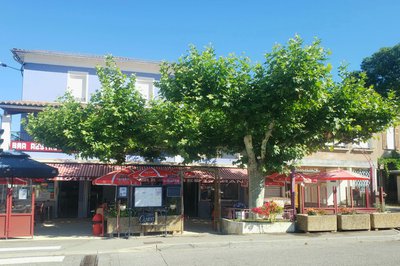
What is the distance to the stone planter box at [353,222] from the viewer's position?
15.0 metres

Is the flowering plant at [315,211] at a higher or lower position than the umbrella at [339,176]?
lower

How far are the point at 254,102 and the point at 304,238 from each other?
4.86 metres

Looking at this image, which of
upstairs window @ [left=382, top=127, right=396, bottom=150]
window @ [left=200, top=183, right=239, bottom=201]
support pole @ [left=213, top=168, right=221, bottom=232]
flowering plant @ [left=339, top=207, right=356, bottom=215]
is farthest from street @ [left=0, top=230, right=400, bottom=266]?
upstairs window @ [left=382, top=127, right=396, bottom=150]

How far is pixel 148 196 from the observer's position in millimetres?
14516

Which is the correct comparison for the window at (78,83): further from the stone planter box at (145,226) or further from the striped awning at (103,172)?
the stone planter box at (145,226)

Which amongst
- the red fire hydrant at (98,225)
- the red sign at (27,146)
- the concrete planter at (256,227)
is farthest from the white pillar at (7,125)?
the concrete planter at (256,227)

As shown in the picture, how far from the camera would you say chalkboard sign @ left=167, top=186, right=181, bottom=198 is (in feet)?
48.8

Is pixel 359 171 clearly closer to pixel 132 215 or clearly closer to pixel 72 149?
pixel 132 215

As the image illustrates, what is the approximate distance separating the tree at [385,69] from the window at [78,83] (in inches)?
836

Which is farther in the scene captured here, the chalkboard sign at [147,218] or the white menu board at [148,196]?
the white menu board at [148,196]

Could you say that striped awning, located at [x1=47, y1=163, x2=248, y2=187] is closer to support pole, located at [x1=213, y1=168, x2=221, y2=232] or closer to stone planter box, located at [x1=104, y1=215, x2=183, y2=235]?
support pole, located at [x1=213, y1=168, x2=221, y2=232]

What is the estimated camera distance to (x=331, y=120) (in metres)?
14.1

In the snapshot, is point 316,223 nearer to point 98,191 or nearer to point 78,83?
point 98,191

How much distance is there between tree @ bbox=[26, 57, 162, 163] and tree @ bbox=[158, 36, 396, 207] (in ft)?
4.39
